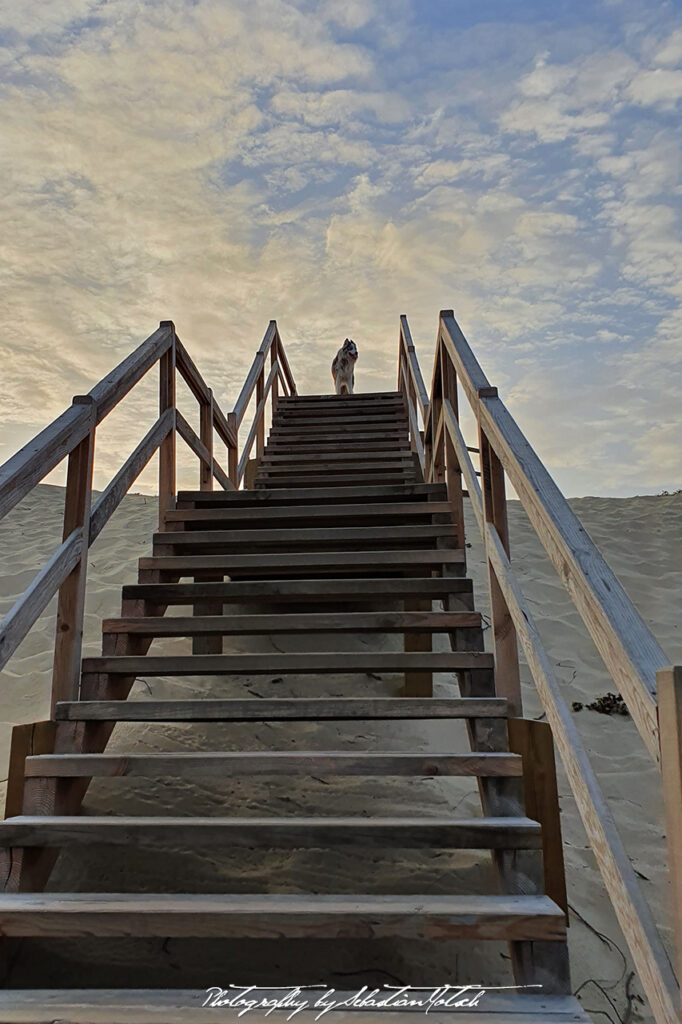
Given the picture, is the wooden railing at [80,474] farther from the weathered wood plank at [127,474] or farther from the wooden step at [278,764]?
the wooden step at [278,764]

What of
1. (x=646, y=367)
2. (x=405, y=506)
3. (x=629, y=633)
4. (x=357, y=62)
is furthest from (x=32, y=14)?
(x=646, y=367)

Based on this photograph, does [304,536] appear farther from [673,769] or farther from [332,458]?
[332,458]

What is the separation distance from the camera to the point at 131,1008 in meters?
1.14

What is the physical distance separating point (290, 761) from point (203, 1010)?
0.59 m

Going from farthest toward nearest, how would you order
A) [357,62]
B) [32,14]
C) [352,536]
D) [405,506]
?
[357,62]
[32,14]
[405,506]
[352,536]

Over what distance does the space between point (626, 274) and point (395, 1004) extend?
895 centimetres

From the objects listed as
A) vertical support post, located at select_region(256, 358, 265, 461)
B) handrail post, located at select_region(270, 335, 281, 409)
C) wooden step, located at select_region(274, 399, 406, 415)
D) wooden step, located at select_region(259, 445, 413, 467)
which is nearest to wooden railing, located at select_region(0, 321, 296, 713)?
wooden step, located at select_region(259, 445, 413, 467)

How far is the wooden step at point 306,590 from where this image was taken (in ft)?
8.03

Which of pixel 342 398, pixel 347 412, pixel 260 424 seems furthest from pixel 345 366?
pixel 260 424

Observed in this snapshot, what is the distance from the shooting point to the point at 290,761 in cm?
167

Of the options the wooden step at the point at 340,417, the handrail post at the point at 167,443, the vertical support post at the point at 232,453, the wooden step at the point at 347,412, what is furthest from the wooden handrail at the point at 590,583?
the wooden step at the point at 347,412

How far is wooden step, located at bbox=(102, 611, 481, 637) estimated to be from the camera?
90.2 inches

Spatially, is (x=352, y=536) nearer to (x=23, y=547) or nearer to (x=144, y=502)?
(x=23, y=547)

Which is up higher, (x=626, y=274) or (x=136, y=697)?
(x=626, y=274)
